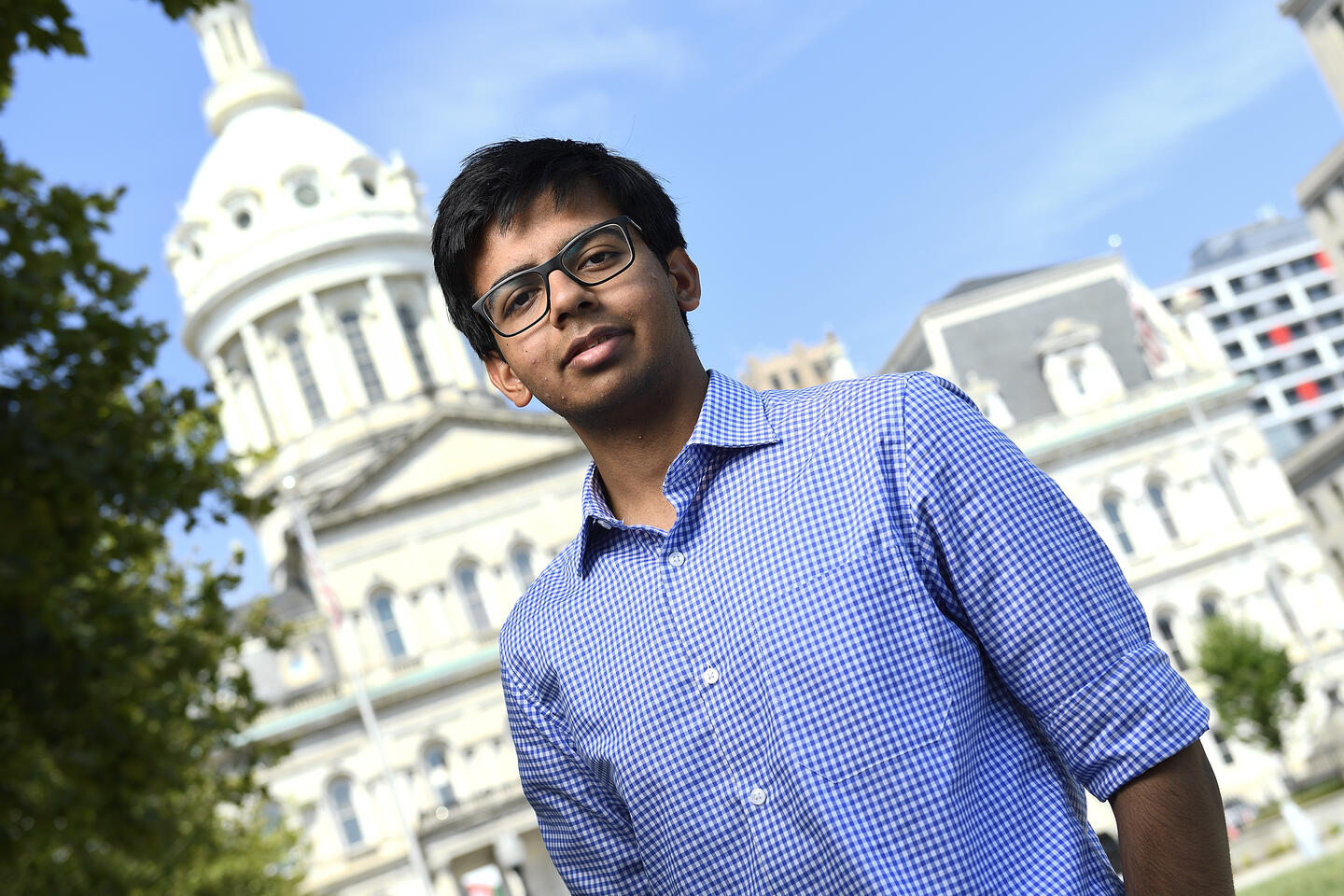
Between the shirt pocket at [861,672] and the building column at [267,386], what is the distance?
178 feet

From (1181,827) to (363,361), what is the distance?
54.8 m

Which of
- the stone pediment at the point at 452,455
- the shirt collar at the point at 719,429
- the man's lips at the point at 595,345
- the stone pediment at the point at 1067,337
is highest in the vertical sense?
the stone pediment at the point at 452,455

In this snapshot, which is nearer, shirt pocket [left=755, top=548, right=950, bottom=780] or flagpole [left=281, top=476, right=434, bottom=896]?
shirt pocket [left=755, top=548, right=950, bottom=780]

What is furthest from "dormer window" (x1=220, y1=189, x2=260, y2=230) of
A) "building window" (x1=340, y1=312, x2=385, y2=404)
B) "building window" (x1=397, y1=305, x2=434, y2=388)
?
"building window" (x1=397, y1=305, x2=434, y2=388)

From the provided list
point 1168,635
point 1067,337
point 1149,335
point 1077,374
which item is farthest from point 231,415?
point 1149,335

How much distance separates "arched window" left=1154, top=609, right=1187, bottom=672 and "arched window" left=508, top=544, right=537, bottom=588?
19651 mm

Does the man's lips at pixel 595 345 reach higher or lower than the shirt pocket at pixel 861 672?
higher

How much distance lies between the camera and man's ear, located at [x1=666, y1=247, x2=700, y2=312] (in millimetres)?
3135

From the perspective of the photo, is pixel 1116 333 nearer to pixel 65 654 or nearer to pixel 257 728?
pixel 257 728

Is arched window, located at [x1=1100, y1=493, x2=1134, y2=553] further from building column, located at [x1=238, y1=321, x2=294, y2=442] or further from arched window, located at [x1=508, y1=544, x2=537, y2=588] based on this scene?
building column, located at [x1=238, y1=321, x2=294, y2=442]

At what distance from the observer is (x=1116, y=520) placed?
1955 inches

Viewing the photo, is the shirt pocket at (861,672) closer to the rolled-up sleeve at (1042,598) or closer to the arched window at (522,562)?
the rolled-up sleeve at (1042,598)

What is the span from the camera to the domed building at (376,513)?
42156 mm

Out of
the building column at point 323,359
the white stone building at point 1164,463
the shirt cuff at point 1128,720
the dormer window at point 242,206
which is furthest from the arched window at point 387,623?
the shirt cuff at point 1128,720
